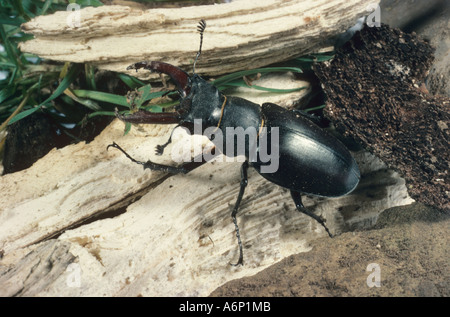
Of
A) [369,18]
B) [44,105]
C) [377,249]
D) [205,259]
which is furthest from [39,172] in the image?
[369,18]

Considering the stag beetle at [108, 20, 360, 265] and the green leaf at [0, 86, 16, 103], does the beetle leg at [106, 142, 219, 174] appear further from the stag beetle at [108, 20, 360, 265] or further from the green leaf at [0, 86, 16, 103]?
the green leaf at [0, 86, 16, 103]

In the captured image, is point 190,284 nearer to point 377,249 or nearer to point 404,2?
point 377,249

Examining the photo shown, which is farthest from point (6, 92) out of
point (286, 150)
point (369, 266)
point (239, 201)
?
point (369, 266)

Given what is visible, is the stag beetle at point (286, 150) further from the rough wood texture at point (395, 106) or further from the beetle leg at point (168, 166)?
the rough wood texture at point (395, 106)

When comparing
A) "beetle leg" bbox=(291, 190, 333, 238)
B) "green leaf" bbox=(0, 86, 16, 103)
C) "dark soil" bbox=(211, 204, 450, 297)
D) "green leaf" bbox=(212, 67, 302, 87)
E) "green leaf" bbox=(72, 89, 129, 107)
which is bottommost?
"dark soil" bbox=(211, 204, 450, 297)

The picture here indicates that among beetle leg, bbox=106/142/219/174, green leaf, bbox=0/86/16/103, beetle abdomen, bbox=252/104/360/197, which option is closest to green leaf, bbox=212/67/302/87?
beetle abdomen, bbox=252/104/360/197

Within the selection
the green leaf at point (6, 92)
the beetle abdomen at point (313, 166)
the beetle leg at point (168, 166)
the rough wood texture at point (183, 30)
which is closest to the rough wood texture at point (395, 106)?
the beetle abdomen at point (313, 166)
